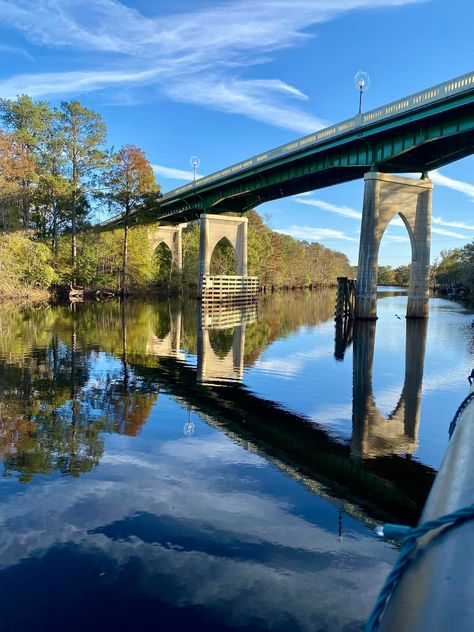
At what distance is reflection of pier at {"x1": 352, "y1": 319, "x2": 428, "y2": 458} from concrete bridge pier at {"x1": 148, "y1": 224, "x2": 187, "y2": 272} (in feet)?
159

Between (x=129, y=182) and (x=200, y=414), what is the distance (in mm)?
43787

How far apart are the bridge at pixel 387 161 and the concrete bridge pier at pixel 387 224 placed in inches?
2.5

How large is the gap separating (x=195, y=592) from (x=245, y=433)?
4416 millimetres

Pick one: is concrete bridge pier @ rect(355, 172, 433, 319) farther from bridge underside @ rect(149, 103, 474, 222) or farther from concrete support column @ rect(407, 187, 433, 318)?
bridge underside @ rect(149, 103, 474, 222)

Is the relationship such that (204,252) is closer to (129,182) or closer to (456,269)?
(129,182)

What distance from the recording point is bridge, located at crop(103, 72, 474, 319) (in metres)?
26.0

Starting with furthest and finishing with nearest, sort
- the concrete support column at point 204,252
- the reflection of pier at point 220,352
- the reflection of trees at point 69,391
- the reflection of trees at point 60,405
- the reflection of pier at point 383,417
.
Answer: the concrete support column at point 204,252, the reflection of pier at point 220,352, the reflection of pier at point 383,417, the reflection of trees at point 69,391, the reflection of trees at point 60,405

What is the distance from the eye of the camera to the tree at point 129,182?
158 ft

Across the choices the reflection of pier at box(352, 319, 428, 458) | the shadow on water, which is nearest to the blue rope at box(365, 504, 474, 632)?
the shadow on water

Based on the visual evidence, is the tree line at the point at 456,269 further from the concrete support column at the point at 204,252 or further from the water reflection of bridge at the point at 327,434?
the water reflection of bridge at the point at 327,434

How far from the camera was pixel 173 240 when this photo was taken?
6694 cm

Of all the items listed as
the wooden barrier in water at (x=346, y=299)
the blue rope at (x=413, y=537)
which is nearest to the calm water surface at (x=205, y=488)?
the blue rope at (x=413, y=537)

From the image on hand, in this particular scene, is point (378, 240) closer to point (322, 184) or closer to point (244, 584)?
point (322, 184)

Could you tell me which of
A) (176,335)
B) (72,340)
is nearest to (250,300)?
(176,335)
